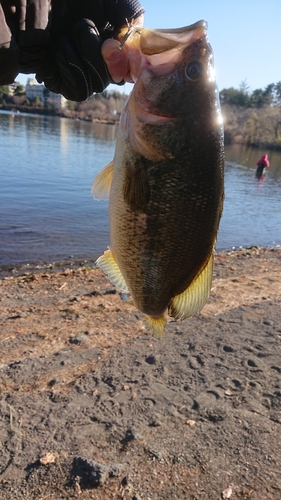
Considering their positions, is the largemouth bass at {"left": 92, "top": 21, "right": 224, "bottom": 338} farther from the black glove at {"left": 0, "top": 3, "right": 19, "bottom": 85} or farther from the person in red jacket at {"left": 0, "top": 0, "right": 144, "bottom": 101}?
the black glove at {"left": 0, "top": 3, "right": 19, "bottom": 85}

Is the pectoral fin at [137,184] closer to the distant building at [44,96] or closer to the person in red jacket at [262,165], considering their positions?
the person in red jacket at [262,165]

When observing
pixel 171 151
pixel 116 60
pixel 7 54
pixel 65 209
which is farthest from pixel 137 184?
pixel 65 209

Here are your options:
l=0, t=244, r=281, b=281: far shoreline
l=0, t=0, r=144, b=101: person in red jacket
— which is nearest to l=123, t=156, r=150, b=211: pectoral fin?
l=0, t=0, r=144, b=101: person in red jacket

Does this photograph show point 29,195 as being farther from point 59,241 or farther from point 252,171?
point 252,171

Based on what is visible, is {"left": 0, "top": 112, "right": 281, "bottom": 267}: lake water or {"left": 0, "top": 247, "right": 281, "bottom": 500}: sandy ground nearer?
{"left": 0, "top": 247, "right": 281, "bottom": 500}: sandy ground

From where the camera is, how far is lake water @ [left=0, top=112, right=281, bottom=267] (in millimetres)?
14344

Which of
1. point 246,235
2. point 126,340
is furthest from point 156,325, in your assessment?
point 246,235

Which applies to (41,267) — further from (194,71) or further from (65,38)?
(194,71)

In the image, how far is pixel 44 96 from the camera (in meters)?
137

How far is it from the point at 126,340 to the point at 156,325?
3.72m

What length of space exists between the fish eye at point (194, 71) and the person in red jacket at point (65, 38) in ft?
1.55

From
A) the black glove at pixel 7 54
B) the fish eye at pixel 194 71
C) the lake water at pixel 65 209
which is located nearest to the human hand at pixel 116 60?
the fish eye at pixel 194 71

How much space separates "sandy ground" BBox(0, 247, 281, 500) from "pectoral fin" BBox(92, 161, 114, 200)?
113 inches

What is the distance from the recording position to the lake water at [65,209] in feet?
47.1
